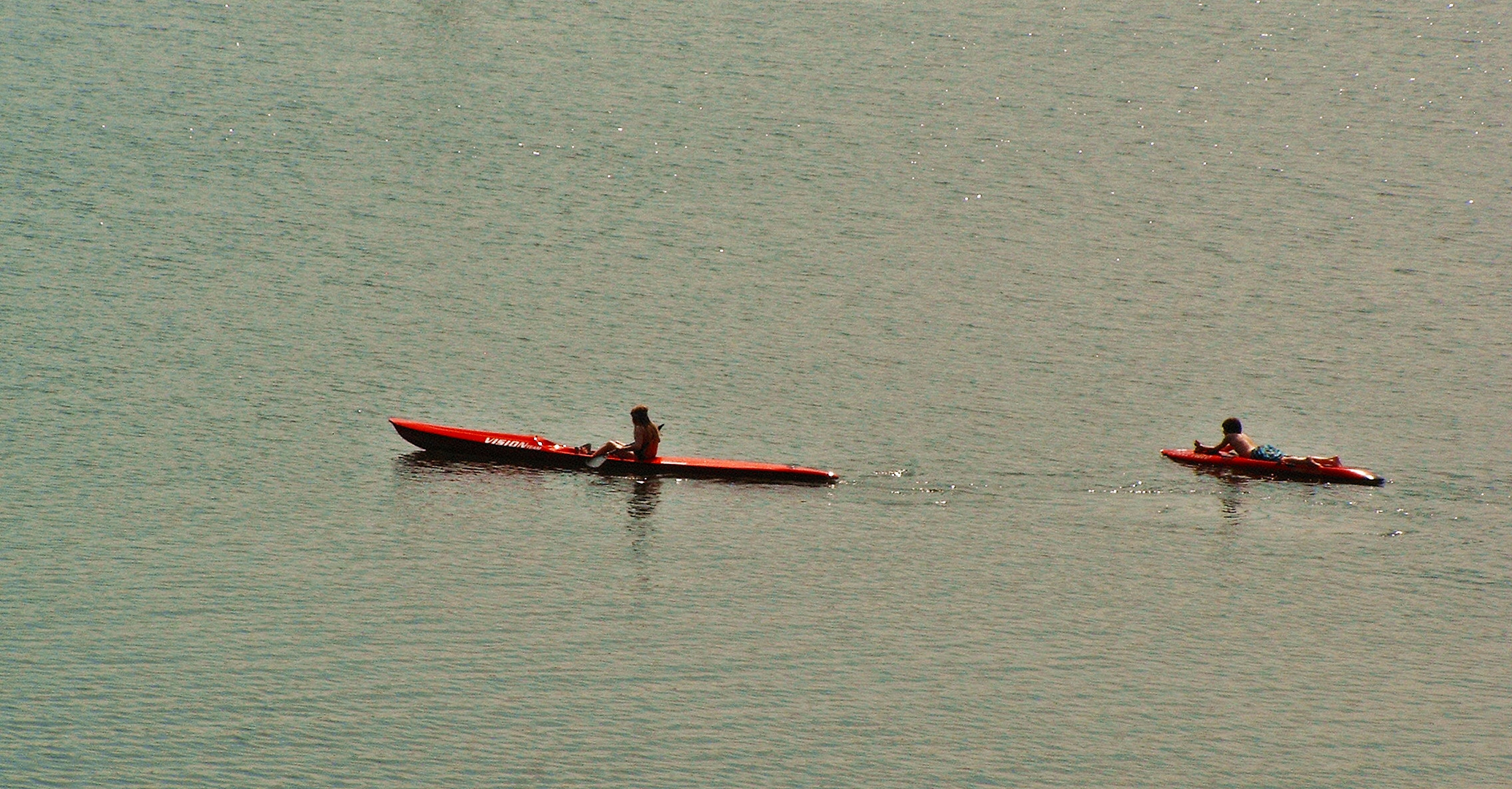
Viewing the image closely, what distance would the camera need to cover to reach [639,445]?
1025 inches

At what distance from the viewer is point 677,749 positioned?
56.5ft

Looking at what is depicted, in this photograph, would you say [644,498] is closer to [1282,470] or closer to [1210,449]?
[1210,449]

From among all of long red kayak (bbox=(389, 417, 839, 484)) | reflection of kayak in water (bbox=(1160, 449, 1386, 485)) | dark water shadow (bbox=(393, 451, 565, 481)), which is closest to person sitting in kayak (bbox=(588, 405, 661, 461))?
long red kayak (bbox=(389, 417, 839, 484))

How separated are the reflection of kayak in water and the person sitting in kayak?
27.5 ft

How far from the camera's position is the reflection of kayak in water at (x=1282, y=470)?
88.4ft

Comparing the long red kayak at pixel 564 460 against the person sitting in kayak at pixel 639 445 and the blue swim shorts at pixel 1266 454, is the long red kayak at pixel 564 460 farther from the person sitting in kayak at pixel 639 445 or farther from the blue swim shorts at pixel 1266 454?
the blue swim shorts at pixel 1266 454

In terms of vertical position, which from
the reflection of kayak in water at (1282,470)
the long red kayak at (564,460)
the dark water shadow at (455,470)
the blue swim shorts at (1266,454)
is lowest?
the dark water shadow at (455,470)

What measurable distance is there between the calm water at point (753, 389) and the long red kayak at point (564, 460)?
0.50 meters

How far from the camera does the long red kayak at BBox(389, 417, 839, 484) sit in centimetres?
2600

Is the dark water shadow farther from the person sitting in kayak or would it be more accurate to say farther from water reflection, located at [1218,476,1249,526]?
water reflection, located at [1218,476,1249,526]

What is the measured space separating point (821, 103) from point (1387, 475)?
28390 mm

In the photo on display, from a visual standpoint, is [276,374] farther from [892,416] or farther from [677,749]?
[677,749]

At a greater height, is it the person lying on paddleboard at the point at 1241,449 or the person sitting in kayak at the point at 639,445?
→ the person lying on paddleboard at the point at 1241,449

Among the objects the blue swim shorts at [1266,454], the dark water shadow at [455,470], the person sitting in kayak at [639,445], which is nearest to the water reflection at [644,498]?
the person sitting in kayak at [639,445]
